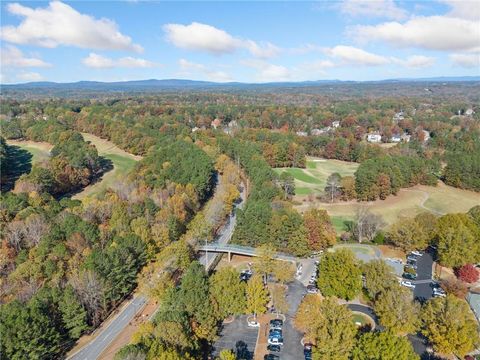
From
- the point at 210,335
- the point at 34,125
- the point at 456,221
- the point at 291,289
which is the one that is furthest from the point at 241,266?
the point at 34,125

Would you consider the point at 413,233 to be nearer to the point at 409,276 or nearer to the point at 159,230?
the point at 409,276

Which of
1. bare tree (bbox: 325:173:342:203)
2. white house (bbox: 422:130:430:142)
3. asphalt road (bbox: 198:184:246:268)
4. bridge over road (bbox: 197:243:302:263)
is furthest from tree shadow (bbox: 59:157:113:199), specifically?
white house (bbox: 422:130:430:142)

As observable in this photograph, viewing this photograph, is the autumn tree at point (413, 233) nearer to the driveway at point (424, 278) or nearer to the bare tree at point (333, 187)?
the driveway at point (424, 278)

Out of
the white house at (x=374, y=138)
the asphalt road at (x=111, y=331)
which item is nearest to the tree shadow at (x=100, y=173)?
the asphalt road at (x=111, y=331)

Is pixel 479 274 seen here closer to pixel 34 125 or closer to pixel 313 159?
pixel 313 159

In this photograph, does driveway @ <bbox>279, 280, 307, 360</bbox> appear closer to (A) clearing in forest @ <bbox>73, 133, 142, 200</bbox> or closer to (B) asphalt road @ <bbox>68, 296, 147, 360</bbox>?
(B) asphalt road @ <bbox>68, 296, 147, 360</bbox>

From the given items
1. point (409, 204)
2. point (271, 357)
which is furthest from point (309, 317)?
point (409, 204)
